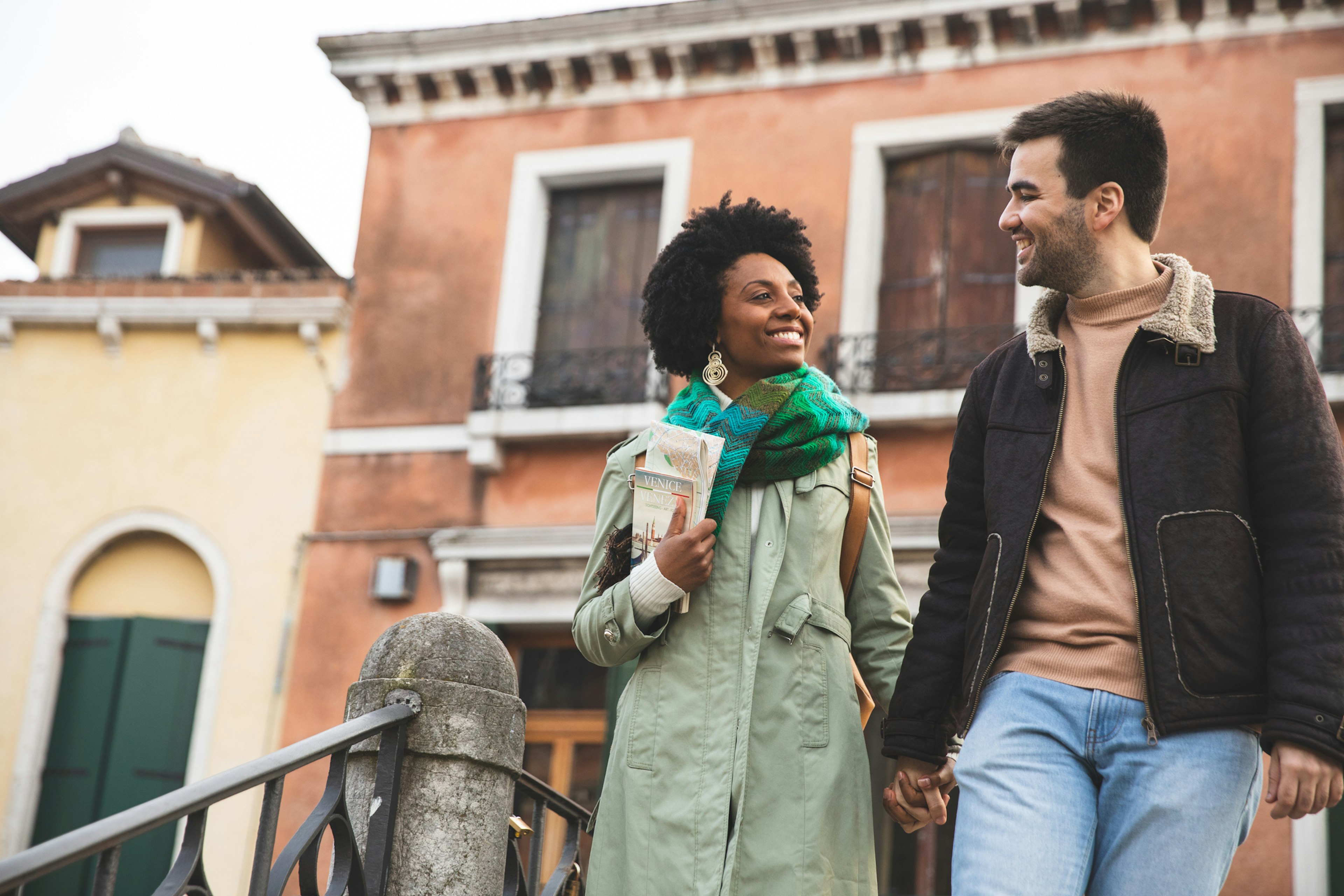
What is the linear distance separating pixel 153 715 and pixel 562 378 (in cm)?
421

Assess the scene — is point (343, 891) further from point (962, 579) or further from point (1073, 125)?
point (1073, 125)

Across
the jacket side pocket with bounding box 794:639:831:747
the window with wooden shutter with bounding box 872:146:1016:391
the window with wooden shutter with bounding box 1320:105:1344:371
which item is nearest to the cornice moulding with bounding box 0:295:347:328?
the window with wooden shutter with bounding box 872:146:1016:391

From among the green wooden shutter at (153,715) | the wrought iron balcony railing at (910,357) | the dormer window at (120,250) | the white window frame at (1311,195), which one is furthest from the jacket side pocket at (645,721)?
the dormer window at (120,250)

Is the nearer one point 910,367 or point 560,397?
point 910,367

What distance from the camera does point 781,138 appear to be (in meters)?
11.5

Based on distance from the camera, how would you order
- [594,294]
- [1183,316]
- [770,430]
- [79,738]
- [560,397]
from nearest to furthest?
[1183,316], [770,430], [560,397], [79,738], [594,294]

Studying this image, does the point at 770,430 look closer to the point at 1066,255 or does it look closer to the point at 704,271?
the point at 704,271

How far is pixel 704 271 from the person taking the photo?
3.78 m

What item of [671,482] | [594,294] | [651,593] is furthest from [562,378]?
[651,593]

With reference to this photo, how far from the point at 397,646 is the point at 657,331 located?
110 centimetres

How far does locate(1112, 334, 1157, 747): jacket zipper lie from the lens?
2617mm

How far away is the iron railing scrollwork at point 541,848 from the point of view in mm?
4172

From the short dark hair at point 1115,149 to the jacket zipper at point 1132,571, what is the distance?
0.32 meters

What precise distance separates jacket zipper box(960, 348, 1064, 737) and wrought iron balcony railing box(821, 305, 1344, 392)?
7.38 meters
